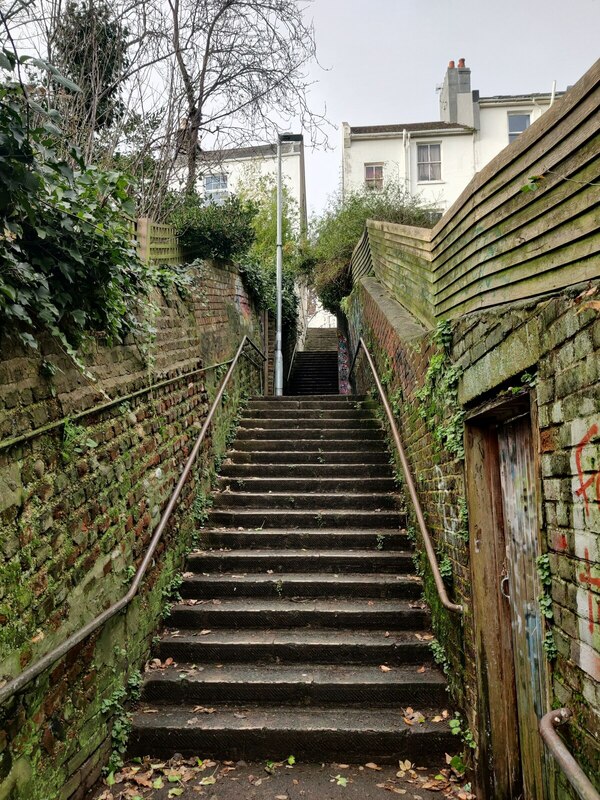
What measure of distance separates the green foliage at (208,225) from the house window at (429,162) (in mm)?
13660

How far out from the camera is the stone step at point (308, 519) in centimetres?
530

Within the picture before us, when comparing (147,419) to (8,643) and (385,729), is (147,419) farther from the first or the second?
(385,729)

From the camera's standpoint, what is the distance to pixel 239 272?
28.3 ft

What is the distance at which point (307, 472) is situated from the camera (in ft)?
20.3

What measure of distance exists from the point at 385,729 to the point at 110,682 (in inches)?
69.4

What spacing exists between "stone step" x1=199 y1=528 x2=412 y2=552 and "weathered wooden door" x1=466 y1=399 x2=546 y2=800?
189 centimetres

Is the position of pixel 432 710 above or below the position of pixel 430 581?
below

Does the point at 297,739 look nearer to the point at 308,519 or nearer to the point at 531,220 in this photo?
the point at 308,519

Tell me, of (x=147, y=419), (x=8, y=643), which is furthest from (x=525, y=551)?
(x=147, y=419)

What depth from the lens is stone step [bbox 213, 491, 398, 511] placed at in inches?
220

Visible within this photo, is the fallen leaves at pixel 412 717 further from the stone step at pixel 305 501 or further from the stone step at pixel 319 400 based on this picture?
the stone step at pixel 319 400

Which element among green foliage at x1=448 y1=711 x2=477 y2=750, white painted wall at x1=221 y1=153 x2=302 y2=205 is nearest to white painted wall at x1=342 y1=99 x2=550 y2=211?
white painted wall at x1=221 y1=153 x2=302 y2=205

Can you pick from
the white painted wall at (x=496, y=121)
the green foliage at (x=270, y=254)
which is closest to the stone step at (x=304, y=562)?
the green foliage at (x=270, y=254)

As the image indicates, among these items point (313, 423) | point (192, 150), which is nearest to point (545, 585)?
point (313, 423)
